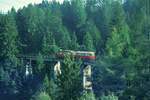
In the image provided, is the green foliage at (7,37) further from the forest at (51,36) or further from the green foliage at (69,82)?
the green foliage at (69,82)

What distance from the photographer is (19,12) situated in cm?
9412

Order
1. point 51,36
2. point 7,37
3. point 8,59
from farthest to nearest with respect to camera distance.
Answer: point 51,36
point 7,37
point 8,59

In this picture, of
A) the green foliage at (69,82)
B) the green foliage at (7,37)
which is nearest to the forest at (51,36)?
the green foliage at (7,37)

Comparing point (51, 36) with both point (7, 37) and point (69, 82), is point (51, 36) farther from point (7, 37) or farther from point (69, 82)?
point (69, 82)

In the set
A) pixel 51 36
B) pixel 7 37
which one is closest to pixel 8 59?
pixel 7 37

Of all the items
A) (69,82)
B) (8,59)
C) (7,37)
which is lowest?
(8,59)

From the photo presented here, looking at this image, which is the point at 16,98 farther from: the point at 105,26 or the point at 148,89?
the point at 148,89

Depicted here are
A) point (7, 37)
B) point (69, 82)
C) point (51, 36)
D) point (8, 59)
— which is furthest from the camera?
point (51, 36)

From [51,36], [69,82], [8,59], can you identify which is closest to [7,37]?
[8,59]

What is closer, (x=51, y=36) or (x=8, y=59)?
(x=8, y=59)

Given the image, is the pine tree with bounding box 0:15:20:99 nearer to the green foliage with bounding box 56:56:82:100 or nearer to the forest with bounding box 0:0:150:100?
the forest with bounding box 0:0:150:100

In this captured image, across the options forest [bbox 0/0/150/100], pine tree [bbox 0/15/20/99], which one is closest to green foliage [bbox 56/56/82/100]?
forest [bbox 0/0/150/100]

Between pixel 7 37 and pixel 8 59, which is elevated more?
pixel 7 37

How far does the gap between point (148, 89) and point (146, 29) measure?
5.34 feet
